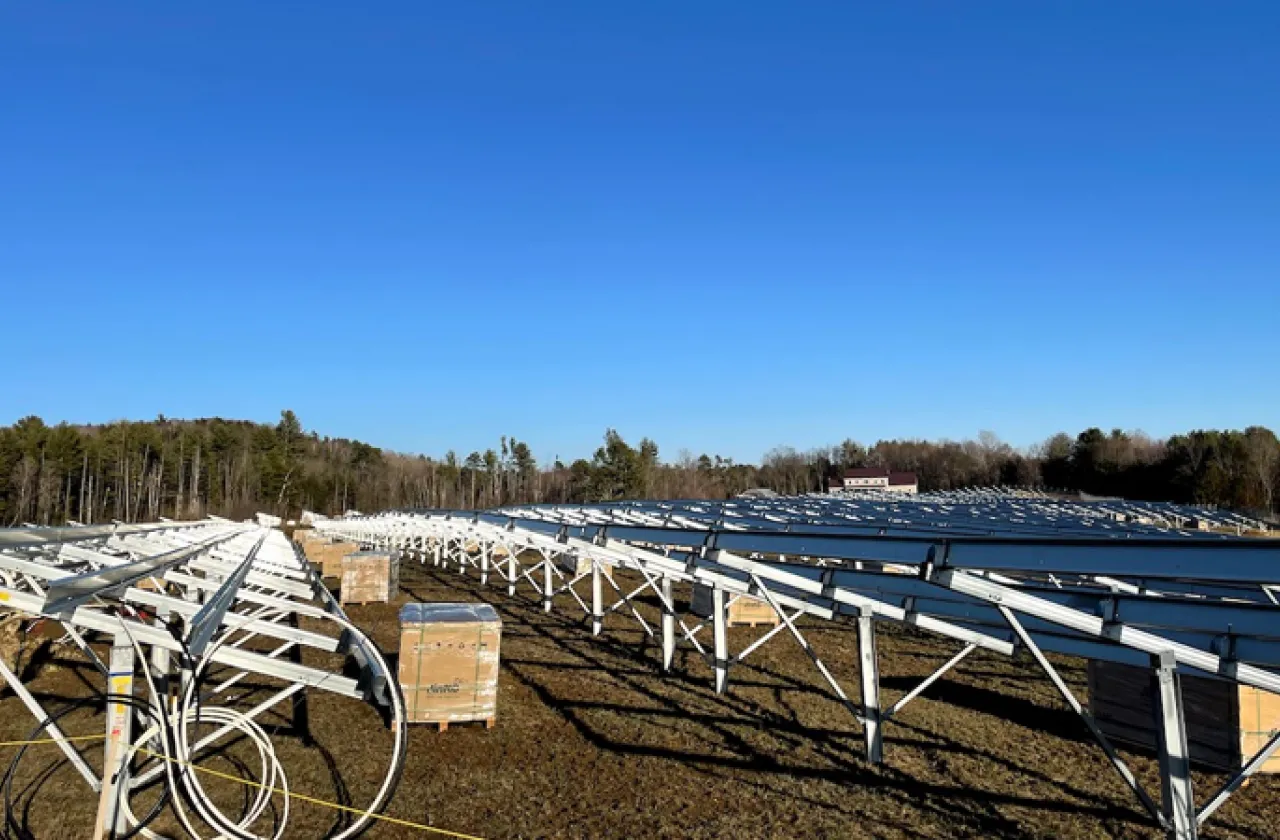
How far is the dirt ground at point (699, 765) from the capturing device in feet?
23.5

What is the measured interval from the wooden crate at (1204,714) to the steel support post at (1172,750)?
1894mm

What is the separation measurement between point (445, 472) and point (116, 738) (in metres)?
93.6

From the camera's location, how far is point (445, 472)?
96.8 meters

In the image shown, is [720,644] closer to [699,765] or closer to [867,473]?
[699,765]

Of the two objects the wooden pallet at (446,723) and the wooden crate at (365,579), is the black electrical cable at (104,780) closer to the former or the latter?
the wooden pallet at (446,723)

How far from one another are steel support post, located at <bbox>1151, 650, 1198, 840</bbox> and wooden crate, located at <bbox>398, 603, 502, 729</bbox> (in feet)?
22.9

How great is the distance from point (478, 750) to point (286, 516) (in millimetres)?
77646

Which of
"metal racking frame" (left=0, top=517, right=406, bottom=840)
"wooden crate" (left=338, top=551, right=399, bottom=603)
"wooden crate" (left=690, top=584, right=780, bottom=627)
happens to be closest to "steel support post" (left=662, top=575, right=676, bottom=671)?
"wooden crate" (left=690, top=584, right=780, bottom=627)

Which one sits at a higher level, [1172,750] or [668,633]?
[1172,750]

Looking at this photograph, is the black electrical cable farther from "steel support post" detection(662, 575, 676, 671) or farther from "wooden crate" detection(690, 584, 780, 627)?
"wooden crate" detection(690, 584, 780, 627)

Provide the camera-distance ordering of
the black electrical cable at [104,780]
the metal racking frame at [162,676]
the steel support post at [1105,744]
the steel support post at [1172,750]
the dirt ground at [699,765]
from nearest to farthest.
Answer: the metal racking frame at [162,676]
the black electrical cable at [104,780]
the steel support post at [1172,750]
the steel support post at [1105,744]
the dirt ground at [699,765]

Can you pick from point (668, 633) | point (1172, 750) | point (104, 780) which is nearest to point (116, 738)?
point (104, 780)

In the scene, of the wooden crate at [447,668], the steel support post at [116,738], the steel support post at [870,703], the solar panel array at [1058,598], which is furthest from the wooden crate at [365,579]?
the steel support post at [116,738]

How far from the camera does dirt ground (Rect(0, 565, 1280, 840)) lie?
23.5 ft
